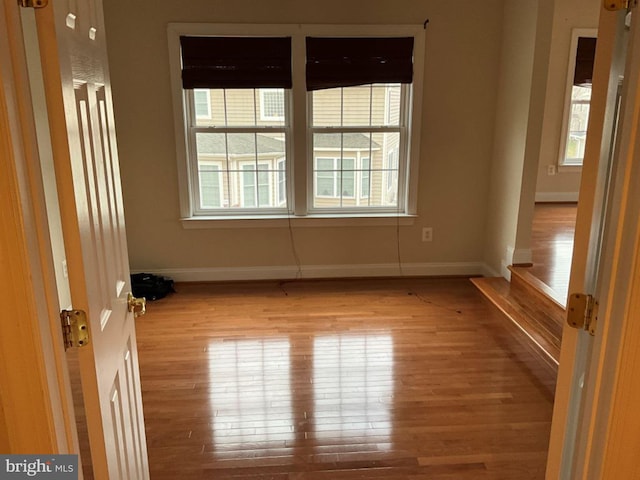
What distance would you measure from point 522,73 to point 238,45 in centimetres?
218

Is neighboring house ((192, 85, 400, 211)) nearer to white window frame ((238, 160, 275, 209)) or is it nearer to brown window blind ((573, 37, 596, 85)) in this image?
white window frame ((238, 160, 275, 209))

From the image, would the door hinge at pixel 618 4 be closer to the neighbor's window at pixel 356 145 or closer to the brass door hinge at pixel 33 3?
the brass door hinge at pixel 33 3

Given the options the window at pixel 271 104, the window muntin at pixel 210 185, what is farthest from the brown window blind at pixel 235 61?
the window muntin at pixel 210 185

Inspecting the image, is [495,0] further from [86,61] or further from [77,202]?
[77,202]

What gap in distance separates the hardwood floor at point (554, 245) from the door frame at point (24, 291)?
2619 mm

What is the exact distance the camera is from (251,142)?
4.30 meters

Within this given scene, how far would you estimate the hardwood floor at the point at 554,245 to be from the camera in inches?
144

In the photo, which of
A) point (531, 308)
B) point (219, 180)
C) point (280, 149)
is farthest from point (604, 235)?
point (219, 180)

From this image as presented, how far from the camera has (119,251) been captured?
5.11 feet

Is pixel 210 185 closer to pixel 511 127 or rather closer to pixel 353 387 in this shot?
pixel 353 387

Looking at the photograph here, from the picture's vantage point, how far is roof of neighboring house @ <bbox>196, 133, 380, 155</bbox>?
4.27m

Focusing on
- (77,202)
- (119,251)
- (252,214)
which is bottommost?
(252,214)

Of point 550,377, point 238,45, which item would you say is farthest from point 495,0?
point 550,377

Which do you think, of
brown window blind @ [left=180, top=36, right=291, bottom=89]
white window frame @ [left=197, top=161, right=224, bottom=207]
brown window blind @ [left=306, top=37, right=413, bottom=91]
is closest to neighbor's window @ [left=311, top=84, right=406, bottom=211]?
brown window blind @ [left=306, top=37, right=413, bottom=91]
